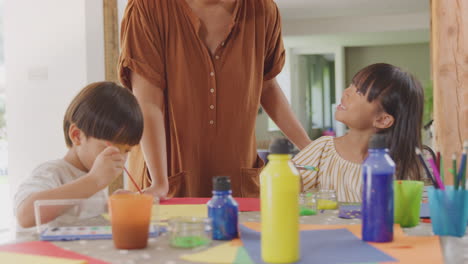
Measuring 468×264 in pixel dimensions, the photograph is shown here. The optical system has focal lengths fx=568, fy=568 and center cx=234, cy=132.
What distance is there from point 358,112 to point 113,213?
982 millimetres

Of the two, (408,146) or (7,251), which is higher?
(408,146)

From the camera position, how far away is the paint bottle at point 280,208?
0.83m

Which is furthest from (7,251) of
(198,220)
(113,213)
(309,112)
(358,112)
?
(309,112)

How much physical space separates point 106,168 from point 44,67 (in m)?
3.42

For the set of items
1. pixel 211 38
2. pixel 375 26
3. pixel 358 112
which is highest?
pixel 375 26

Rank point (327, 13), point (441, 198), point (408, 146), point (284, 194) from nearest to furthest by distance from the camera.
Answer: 1. point (284, 194)
2. point (441, 198)
3. point (408, 146)
4. point (327, 13)

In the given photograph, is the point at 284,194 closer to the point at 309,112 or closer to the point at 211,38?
the point at 211,38

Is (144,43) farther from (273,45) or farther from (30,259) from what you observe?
(30,259)

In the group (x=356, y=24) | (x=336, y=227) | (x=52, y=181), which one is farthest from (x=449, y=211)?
(x=356, y=24)

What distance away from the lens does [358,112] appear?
172 centimetres

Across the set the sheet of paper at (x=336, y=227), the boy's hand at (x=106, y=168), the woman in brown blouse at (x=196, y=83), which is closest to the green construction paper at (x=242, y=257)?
the sheet of paper at (x=336, y=227)

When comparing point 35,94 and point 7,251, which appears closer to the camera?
point 7,251

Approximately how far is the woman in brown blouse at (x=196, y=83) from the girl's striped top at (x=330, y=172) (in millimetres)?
174

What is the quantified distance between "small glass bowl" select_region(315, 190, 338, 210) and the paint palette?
460mm
